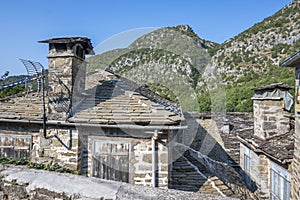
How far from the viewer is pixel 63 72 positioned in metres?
Result: 6.47

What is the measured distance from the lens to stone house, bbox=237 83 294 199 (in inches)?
306

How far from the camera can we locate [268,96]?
8.93 metres

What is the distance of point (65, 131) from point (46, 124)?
0.52 metres

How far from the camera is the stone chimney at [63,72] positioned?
6.32m

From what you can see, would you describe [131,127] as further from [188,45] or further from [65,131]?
[188,45]

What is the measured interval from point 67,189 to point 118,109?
4.16m

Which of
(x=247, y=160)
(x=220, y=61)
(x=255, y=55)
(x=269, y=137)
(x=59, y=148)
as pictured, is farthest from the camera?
(x=220, y=61)

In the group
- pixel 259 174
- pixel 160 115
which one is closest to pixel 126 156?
pixel 160 115

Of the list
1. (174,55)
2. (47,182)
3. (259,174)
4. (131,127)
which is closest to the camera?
(47,182)

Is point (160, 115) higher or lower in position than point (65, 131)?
higher

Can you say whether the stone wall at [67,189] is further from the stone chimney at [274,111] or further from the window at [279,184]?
the stone chimney at [274,111]

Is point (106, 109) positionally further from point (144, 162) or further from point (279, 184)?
point (279, 184)

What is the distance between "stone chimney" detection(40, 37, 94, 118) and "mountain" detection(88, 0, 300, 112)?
42.7 ft

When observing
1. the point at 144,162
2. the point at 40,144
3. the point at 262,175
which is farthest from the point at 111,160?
the point at 262,175
